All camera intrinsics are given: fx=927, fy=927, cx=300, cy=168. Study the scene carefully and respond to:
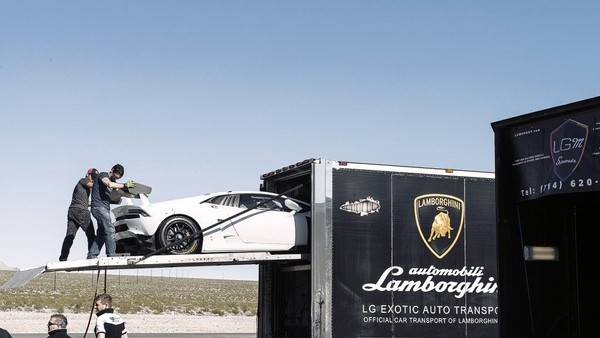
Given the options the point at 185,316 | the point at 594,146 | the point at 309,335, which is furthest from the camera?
the point at 185,316

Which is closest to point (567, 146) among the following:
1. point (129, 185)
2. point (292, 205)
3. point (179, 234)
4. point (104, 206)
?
point (292, 205)

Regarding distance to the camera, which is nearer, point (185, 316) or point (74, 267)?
point (74, 267)

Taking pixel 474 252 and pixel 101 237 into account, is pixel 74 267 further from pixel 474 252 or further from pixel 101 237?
pixel 474 252

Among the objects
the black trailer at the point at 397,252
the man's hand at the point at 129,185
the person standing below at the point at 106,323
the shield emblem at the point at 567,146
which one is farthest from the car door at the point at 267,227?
the shield emblem at the point at 567,146

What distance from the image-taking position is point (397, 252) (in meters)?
12.4

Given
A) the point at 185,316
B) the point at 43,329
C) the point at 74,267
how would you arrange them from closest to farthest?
the point at 74,267 → the point at 43,329 → the point at 185,316

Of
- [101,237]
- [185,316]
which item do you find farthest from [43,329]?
[101,237]

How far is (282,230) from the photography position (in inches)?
506

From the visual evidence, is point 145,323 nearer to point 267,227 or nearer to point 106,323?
point 267,227

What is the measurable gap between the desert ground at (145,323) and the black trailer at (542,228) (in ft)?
98.7

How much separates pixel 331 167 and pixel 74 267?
3.63 m

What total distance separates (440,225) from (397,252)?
29.4 inches

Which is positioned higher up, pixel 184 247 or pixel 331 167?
pixel 331 167

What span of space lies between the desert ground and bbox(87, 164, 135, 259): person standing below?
2575 centimetres
